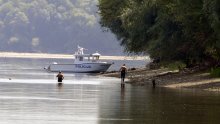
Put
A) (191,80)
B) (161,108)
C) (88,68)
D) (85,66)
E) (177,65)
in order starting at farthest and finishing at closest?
(85,66)
(88,68)
(177,65)
(191,80)
(161,108)

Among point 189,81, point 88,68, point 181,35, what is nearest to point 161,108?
point 189,81

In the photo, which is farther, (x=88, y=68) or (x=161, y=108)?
(x=88, y=68)

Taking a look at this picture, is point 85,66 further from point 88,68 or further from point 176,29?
point 176,29

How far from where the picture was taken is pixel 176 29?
200 ft

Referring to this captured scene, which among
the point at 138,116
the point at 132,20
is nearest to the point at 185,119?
the point at 138,116

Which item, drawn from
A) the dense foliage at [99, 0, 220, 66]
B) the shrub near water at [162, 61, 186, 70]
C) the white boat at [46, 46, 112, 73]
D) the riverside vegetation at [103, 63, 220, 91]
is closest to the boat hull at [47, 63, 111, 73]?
the white boat at [46, 46, 112, 73]

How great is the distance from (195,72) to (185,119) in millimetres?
33858

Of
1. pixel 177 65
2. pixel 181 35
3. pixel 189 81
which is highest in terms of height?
pixel 181 35

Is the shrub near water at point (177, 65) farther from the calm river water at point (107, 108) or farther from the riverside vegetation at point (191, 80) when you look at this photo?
the calm river water at point (107, 108)

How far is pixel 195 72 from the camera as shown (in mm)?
62531

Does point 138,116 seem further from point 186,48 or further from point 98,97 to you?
point 186,48

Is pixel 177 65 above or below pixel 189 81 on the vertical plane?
above

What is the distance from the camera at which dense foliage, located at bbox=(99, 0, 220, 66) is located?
176ft

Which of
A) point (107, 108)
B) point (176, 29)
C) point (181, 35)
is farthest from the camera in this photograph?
point (176, 29)
